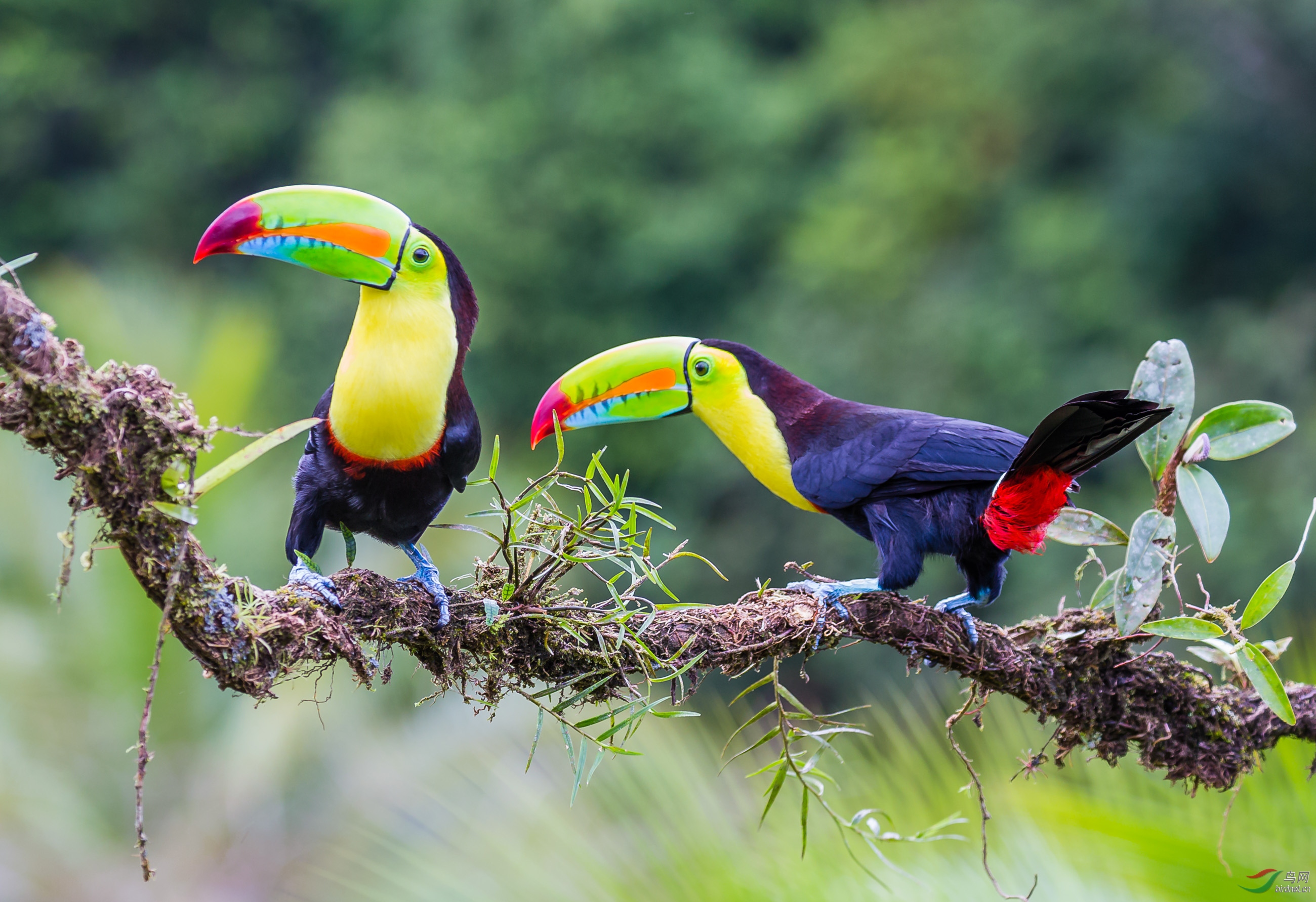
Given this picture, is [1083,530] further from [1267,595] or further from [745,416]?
[745,416]

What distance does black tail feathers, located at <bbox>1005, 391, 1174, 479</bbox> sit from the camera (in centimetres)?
161

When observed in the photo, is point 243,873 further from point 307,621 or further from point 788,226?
point 788,226

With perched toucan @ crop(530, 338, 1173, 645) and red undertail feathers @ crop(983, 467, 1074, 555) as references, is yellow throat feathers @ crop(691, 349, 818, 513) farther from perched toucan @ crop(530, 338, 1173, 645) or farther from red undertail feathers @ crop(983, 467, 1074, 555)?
red undertail feathers @ crop(983, 467, 1074, 555)

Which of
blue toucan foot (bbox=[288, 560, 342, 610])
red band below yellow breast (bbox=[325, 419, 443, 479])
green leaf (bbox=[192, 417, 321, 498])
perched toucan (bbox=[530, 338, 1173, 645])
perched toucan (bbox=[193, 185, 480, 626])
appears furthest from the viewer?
perched toucan (bbox=[530, 338, 1173, 645])

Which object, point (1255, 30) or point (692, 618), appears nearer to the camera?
point (692, 618)

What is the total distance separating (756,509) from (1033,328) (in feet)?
9.18

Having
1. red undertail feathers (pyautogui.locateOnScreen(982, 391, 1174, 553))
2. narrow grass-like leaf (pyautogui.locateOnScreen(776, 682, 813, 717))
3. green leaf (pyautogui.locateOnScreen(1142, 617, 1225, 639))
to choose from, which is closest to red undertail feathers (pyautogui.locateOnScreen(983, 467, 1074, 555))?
red undertail feathers (pyautogui.locateOnScreen(982, 391, 1174, 553))

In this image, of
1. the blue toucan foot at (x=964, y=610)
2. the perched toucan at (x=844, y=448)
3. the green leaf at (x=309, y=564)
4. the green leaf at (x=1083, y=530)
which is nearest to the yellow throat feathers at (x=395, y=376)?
the green leaf at (x=309, y=564)

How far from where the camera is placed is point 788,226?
11.4 metres

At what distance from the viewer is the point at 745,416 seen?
7.36 ft

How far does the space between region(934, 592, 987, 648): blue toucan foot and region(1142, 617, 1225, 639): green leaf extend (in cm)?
26

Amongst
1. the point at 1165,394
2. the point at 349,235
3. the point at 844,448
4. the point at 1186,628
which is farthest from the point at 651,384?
the point at 1186,628

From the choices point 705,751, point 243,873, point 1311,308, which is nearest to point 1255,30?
point 1311,308

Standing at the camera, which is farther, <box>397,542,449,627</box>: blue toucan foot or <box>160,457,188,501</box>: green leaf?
<box>397,542,449,627</box>: blue toucan foot
